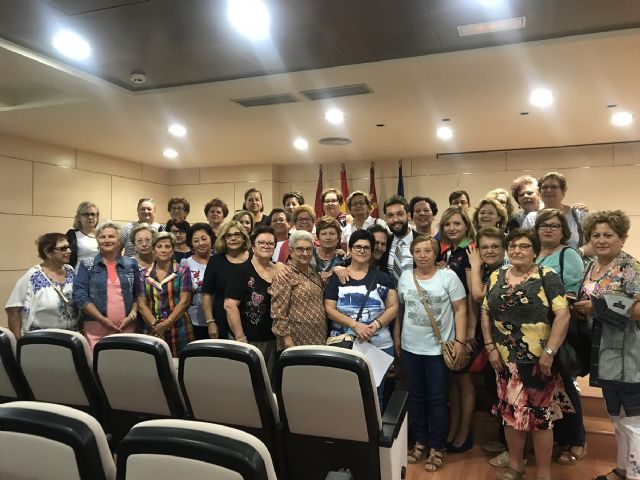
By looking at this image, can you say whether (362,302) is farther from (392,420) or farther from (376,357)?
(392,420)

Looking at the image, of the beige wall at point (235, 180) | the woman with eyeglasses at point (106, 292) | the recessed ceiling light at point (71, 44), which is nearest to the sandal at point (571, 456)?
the woman with eyeglasses at point (106, 292)

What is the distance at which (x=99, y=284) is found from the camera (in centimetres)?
306

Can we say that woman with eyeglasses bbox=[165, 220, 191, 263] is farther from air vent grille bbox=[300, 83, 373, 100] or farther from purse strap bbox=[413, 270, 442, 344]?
purse strap bbox=[413, 270, 442, 344]

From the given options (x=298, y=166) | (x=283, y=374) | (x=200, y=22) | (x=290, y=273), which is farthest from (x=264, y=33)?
(x=298, y=166)

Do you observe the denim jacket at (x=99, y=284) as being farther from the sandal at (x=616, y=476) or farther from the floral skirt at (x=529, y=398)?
the sandal at (x=616, y=476)

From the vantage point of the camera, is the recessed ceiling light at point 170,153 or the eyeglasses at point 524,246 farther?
the recessed ceiling light at point 170,153

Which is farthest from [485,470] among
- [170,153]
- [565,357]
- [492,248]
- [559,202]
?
[170,153]

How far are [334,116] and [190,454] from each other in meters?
4.46

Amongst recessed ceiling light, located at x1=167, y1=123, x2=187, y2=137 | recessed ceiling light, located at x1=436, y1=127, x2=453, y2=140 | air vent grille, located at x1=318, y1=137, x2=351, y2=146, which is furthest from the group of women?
air vent grille, located at x1=318, y1=137, x2=351, y2=146

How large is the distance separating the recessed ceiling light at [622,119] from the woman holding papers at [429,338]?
375 cm

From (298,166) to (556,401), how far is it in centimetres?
642

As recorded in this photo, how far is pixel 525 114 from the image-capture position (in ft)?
16.4

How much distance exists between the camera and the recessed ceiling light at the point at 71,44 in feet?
10.4

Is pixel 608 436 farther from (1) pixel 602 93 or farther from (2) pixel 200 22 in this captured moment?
(2) pixel 200 22
